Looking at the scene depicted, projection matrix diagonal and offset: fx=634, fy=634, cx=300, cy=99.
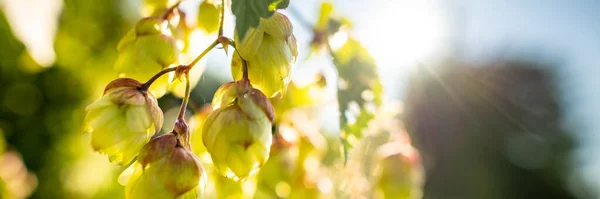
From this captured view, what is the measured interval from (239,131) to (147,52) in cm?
16

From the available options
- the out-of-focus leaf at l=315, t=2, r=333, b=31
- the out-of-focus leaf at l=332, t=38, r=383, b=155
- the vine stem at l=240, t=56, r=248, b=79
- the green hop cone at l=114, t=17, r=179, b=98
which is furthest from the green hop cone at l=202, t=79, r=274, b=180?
the out-of-focus leaf at l=315, t=2, r=333, b=31

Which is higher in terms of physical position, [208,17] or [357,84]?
[208,17]

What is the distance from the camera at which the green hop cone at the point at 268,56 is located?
1.68 feet

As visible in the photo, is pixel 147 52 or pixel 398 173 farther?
pixel 398 173

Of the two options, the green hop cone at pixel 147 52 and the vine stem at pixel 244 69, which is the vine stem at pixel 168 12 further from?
the vine stem at pixel 244 69

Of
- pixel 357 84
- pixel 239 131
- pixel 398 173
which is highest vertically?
pixel 239 131

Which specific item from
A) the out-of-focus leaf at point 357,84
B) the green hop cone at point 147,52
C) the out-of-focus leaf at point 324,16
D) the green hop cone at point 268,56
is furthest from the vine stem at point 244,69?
the out-of-focus leaf at point 324,16

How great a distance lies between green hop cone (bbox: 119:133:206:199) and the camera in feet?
1.62

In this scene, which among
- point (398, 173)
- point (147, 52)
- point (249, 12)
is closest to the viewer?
point (249, 12)

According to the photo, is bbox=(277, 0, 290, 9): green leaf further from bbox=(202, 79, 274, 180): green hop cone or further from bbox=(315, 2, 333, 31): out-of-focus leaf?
bbox=(315, 2, 333, 31): out-of-focus leaf

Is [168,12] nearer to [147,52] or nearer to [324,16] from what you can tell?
[147,52]

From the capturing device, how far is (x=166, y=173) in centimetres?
50

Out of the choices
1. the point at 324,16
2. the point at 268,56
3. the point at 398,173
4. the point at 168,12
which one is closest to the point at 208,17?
the point at 168,12

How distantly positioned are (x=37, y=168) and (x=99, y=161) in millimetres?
1136
